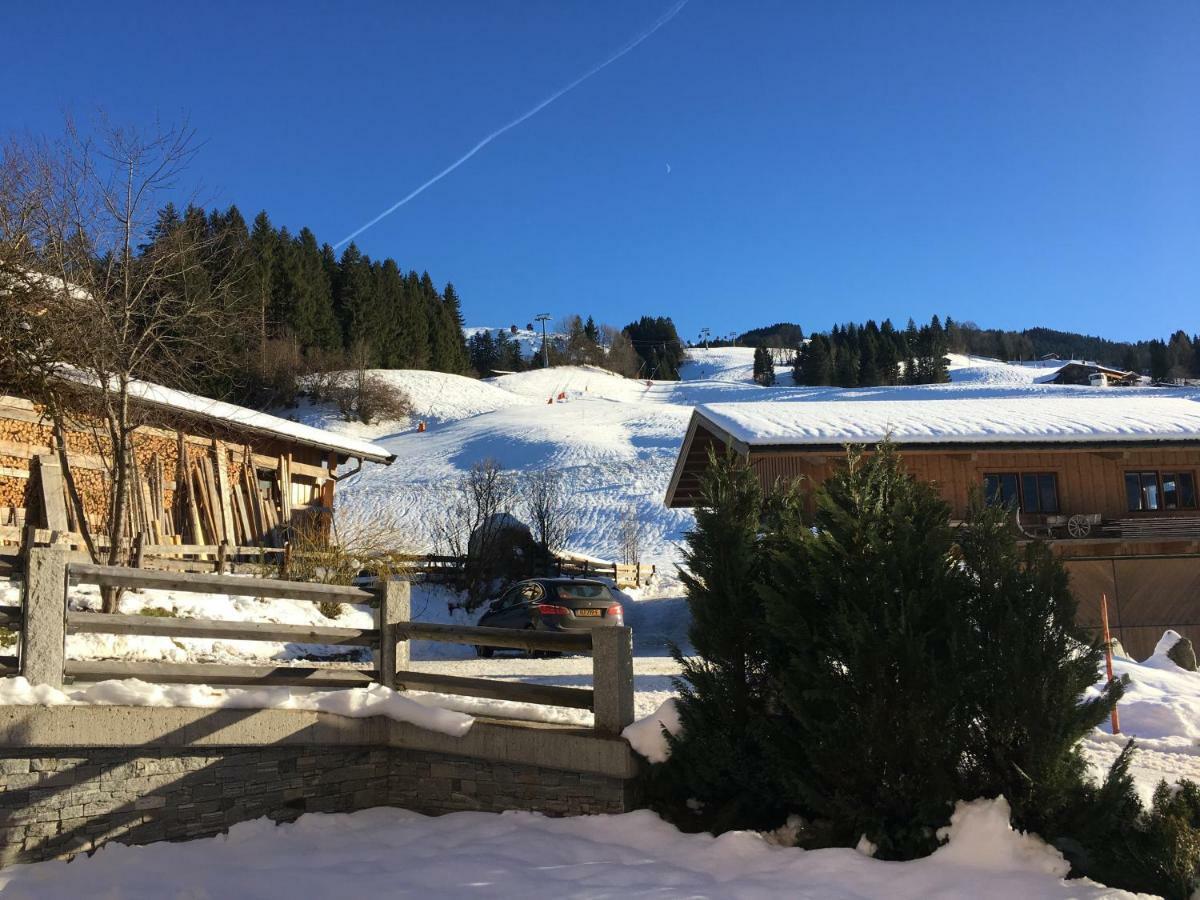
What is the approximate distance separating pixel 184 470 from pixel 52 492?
3.28m

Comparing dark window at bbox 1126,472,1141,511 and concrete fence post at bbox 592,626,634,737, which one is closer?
concrete fence post at bbox 592,626,634,737

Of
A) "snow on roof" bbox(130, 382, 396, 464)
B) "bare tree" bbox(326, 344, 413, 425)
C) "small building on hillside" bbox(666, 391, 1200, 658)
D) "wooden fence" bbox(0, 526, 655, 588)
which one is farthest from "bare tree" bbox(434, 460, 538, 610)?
"bare tree" bbox(326, 344, 413, 425)

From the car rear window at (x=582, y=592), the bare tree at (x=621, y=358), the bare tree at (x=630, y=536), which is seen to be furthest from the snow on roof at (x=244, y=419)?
the bare tree at (x=621, y=358)

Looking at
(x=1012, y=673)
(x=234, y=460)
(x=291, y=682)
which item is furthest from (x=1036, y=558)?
(x=234, y=460)

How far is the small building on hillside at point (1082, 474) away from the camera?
2208cm

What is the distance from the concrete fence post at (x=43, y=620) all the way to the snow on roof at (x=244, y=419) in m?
8.97

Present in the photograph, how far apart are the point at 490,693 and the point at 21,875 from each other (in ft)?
A: 10.4

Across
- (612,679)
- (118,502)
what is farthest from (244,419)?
(612,679)

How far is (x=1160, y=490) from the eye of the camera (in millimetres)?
23875

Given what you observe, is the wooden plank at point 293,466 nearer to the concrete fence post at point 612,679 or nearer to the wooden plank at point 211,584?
the wooden plank at point 211,584

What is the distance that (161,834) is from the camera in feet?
21.6

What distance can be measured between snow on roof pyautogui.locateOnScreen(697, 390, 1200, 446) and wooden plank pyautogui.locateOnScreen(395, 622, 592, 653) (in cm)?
1416

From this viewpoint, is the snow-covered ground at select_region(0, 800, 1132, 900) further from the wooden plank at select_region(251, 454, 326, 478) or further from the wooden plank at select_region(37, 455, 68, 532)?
the wooden plank at select_region(251, 454, 326, 478)

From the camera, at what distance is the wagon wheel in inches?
896
